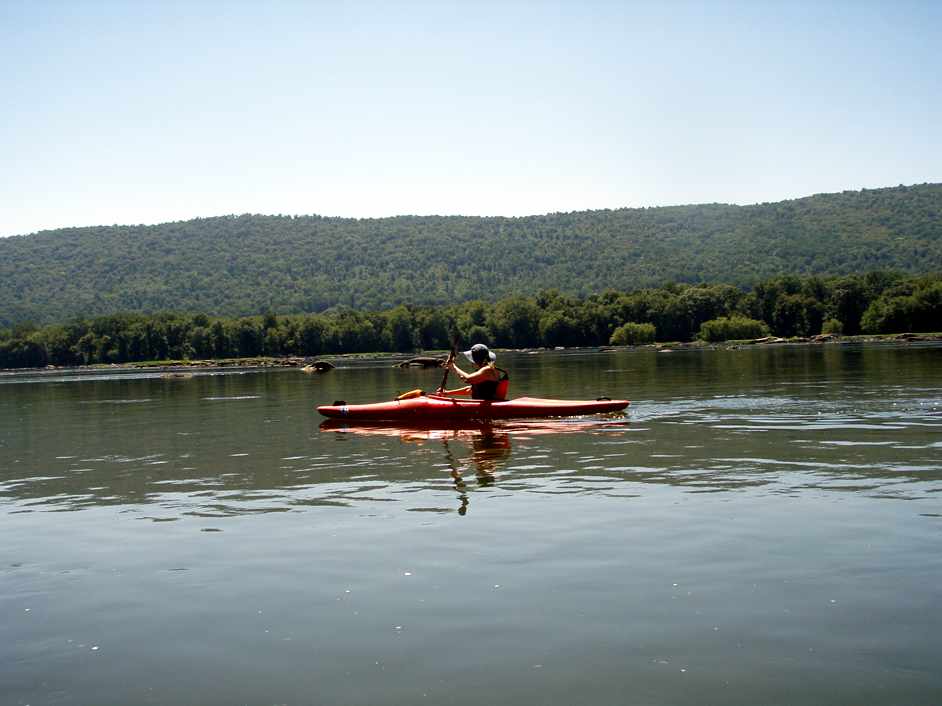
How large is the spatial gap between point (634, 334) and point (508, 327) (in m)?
23.5

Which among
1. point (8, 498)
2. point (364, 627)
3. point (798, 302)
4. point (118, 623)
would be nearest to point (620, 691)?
point (364, 627)

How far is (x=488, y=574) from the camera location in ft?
29.7

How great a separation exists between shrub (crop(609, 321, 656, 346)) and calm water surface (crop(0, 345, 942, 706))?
107019 millimetres

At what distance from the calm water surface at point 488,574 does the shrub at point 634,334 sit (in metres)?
107

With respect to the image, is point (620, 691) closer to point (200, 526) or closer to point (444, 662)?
point (444, 662)

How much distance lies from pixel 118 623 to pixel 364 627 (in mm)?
2172

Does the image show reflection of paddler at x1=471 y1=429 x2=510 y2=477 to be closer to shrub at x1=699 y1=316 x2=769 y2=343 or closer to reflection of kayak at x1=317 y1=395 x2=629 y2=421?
reflection of kayak at x1=317 y1=395 x2=629 y2=421

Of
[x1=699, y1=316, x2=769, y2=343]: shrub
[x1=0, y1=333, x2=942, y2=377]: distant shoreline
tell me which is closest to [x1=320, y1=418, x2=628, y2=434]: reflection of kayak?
[x1=0, y1=333, x2=942, y2=377]: distant shoreline

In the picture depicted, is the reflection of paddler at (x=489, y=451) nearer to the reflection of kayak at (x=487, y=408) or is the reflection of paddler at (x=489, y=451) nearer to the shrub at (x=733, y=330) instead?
the reflection of kayak at (x=487, y=408)

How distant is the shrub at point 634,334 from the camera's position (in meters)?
126

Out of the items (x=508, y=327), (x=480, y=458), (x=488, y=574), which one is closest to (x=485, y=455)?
(x=480, y=458)

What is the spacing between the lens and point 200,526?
39.6 feet

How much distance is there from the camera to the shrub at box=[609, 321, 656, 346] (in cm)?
12581

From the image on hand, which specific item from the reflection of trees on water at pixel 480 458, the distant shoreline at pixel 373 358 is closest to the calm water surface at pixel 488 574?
the reflection of trees on water at pixel 480 458
